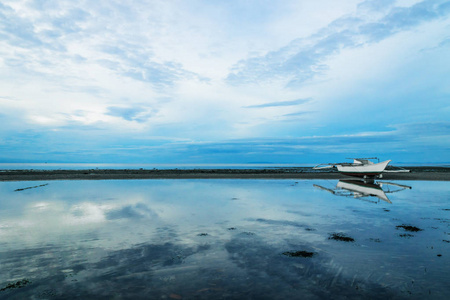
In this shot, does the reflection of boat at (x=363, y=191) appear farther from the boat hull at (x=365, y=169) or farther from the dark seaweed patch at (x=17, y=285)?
the dark seaweed patch at (x=17, y=285)

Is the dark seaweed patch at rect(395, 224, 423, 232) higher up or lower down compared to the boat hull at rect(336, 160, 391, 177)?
lower down

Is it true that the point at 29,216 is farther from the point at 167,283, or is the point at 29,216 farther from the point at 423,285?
the point at 423,285

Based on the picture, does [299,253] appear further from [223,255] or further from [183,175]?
[183,175]

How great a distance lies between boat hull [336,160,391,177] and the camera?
42.2m

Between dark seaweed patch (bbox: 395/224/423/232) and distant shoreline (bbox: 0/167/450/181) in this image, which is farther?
distant shoreline (bbox: 0/167/450/181)

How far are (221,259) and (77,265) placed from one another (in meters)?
4.69

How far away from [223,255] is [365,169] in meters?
43.0

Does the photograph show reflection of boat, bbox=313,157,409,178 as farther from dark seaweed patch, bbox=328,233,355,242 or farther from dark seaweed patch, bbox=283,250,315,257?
dark seaweed patch, bbox=283,250,315,257

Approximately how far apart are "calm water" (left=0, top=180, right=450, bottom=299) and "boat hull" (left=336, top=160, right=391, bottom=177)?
25864 millimetres

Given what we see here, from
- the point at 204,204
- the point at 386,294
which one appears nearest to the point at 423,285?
the point at 386,294

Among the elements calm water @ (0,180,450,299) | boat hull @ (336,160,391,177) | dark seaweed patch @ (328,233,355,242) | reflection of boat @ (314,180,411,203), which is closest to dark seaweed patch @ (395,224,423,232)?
calm water @ (0,180,450,299)

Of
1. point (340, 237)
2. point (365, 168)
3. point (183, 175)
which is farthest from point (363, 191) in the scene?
point (183, 175)

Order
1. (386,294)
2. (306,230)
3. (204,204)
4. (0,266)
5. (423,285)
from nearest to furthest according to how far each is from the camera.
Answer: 1. (386,294)
2. (423,285)
3. (0,266)
4. (306,230)
5. (204,204)

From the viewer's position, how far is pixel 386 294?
6.72 meters
